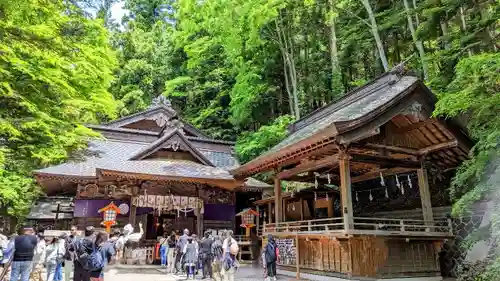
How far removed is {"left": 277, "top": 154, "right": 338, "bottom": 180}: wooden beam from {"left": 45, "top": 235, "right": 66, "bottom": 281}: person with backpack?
288 inches

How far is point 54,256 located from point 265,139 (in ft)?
42.0

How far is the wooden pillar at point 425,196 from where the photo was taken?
10586 millimetres

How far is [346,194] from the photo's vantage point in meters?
9.59

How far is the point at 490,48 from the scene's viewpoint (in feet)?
33.6

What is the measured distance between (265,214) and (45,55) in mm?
13632

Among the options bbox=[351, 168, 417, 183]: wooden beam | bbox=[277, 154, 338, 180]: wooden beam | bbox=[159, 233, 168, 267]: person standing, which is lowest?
bbox=[159, 233, 168, 267]: person standing

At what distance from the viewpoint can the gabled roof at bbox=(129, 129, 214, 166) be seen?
1661cm

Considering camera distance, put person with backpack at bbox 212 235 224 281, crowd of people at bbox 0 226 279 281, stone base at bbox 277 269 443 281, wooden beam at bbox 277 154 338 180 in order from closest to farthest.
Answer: crowd of people at bbox 0 226 279 281 < stone base at bbox 277 269 443 281 < person with backpack at bbox 212 235 224 281 < wooden beam at bbox 277 154 338 180

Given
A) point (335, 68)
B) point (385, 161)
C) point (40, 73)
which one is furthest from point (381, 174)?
point (335, 68)

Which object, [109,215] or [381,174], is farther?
[109,215]

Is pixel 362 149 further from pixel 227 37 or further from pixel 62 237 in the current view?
pixel 227 37

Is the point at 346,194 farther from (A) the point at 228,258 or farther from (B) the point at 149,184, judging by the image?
(B) the point at 149,184

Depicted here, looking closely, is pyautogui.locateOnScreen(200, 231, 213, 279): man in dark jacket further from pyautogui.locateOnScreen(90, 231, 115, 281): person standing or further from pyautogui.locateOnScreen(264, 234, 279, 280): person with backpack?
pyautogui.locateOnScreen(90, 231, 115, 281): person standing

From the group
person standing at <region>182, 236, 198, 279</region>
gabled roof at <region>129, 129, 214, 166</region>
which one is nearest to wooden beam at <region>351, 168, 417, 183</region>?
person standing at <region>182, 236, 198, 279</region>
